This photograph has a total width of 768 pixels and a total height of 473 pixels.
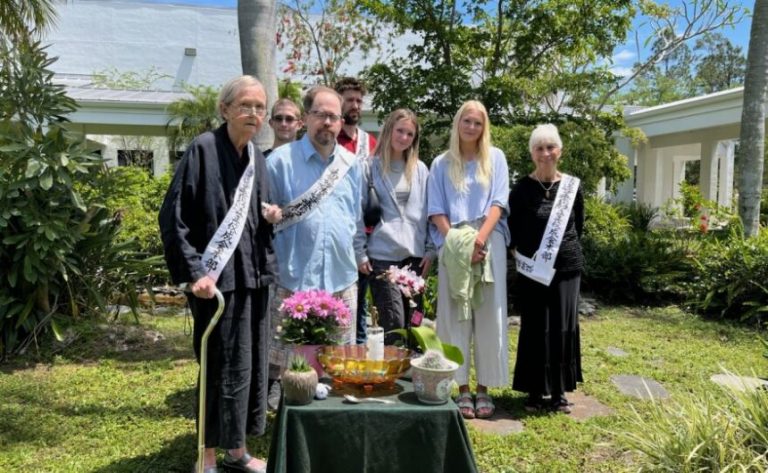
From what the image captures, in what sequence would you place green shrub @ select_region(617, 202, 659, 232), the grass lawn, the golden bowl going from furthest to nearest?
green shrub @ select_region(617, 202, 659, 232)
the grass lawn
the golden bowl

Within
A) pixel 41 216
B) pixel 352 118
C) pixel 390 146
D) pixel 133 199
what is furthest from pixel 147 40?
pixel 390 146

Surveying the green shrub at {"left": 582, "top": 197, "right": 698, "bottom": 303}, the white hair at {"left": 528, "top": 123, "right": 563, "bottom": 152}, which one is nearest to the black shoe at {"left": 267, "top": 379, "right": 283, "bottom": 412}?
the white hair at {"left": 528, "top": 123, "right": 563, "bottom": 152}

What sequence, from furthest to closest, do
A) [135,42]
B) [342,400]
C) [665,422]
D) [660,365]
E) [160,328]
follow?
[135,42] < [160,328] < [660,365] < [665,422] < [342,400]

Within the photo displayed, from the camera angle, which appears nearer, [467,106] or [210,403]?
[210,403]

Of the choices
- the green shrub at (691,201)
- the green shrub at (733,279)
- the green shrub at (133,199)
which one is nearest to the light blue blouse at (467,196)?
the green shrub at (133,199)

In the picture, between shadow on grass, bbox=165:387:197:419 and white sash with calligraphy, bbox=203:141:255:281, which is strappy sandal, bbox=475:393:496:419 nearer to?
shadow on grass, bbox=165:387:197:419

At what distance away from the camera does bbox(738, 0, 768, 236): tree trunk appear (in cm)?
740

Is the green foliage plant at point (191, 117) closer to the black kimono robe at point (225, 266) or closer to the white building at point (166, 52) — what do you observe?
the white building at point (166, 52)

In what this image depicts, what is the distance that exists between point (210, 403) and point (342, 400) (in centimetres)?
73

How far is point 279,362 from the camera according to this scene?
3602mm

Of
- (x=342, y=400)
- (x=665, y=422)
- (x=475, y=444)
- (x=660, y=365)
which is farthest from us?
(x=660, y=365)

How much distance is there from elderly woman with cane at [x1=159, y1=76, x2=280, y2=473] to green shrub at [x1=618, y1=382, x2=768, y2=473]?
6.15 feet

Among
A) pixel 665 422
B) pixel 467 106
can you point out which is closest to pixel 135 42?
pixel 467 106

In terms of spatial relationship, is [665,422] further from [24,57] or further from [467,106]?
[24,57]
